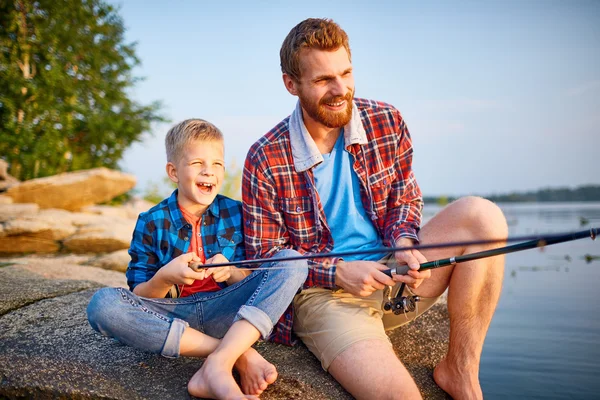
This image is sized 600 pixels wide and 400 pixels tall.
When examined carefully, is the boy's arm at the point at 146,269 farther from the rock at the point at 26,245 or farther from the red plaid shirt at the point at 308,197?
the rock at the point at 26,245

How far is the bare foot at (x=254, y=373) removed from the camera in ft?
6.58

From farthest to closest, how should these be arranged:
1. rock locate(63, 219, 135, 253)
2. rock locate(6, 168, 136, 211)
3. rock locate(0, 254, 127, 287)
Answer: rock locate(6, 168, 136, 211) < rock locate(63, 219, 135, 253) < rock locate(0, 254, 127, 287)

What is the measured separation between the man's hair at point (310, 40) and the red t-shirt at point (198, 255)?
932 millimetres

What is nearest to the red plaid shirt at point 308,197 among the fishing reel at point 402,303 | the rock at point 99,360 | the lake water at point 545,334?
the fishing reel at point 402,303

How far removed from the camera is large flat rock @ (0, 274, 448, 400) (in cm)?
202

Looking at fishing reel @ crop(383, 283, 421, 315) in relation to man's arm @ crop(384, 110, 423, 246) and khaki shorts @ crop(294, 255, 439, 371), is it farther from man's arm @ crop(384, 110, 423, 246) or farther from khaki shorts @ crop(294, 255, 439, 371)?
man's arm @ crop(384, 110, 423, 246)

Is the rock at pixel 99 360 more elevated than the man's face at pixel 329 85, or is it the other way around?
the man's face at pixel 329 85

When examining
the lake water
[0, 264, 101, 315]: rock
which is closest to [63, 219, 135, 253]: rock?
[0, 264, 101, 315]: rock

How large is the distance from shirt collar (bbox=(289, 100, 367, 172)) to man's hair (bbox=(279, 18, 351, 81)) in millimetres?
283

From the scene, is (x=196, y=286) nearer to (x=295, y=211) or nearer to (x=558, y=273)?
(x=295, y=211)

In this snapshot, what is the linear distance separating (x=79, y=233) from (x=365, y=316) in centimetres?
596

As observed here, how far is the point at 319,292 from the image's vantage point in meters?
2.50

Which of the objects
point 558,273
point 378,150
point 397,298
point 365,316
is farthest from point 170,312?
point 558,273

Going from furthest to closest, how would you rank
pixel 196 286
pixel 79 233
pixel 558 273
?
1. pixel 79 233
2. pixel 558 273
3. pixel 196 286
